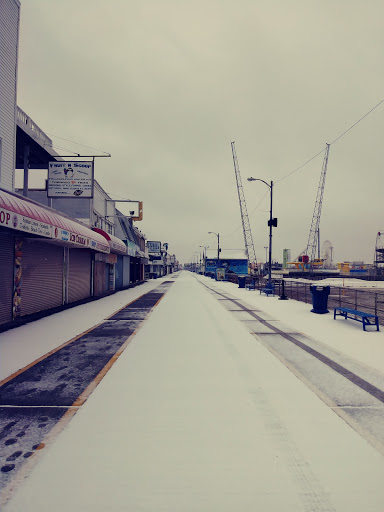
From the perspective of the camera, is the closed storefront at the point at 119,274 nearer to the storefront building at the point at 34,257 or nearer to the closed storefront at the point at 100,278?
the closed storefront at the point at 100,278

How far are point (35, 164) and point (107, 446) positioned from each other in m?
21.3

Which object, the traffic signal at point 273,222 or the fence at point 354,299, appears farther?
the traffic signal at point 273,222

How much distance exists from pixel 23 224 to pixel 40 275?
4931 millimetres

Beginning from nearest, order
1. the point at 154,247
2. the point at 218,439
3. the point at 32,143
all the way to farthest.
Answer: the point at 218,439 < the point at 32,143 < the point at 154,247

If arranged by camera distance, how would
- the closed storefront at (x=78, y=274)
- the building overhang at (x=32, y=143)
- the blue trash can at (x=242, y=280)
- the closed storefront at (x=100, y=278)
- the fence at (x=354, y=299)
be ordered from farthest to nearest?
the blue trash can at (x=242, y=280) < the closed storefront at (x=100, y=278) < the closed storefront at (x=78, y=274) < the building overhang at (x=32, y=143) < the fence at (x=354, y=299)

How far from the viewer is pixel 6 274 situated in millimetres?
10508

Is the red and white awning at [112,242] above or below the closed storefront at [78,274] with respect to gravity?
above

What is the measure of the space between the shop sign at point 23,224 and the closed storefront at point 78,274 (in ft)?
20.2

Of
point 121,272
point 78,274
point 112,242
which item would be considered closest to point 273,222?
point 112,242

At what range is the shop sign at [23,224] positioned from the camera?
773cm

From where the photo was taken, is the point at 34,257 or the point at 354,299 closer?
the point at 34,257

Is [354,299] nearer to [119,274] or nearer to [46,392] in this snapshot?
[119,274]

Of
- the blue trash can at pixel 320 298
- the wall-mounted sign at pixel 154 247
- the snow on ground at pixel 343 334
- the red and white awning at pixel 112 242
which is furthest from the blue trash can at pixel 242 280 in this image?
the wall-mounted sign at pixel 154 247

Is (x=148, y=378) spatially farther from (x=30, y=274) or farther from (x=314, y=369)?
(x=30, y=274)
